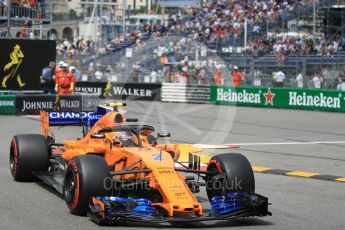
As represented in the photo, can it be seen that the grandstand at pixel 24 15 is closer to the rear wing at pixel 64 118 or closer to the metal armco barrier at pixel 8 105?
the metal armco barrier at pixel 8 105

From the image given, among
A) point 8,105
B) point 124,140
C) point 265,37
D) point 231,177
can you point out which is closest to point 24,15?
point 8,105

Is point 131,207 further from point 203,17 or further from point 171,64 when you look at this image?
point 203,17

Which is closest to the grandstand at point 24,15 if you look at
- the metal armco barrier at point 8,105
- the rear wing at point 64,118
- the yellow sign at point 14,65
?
the yellow sign at point 14,65

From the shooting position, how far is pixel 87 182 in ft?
28.1

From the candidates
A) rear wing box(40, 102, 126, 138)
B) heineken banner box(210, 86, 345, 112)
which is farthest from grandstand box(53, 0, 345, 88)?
rear wing box(40, 102, 126, 138)

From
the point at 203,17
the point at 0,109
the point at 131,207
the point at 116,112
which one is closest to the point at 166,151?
the point at 116,112

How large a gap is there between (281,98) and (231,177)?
21.4 m

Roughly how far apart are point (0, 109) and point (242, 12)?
Result: 1864 centimetres

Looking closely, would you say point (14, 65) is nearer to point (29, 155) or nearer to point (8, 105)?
point (8, 105)

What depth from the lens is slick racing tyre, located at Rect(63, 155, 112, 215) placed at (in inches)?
337

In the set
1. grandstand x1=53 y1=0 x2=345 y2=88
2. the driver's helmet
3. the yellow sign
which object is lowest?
the driver's helmet

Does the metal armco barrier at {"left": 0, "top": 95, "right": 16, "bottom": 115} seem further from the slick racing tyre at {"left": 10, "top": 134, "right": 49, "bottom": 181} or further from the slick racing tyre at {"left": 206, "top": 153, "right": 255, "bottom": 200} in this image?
the slick racing tyre at {"left": 206, "top": 153, "right": 255, "bottom": 200}

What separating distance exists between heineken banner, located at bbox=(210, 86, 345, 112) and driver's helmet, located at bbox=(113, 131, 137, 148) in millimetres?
19281

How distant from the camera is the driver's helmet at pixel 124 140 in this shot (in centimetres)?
973
